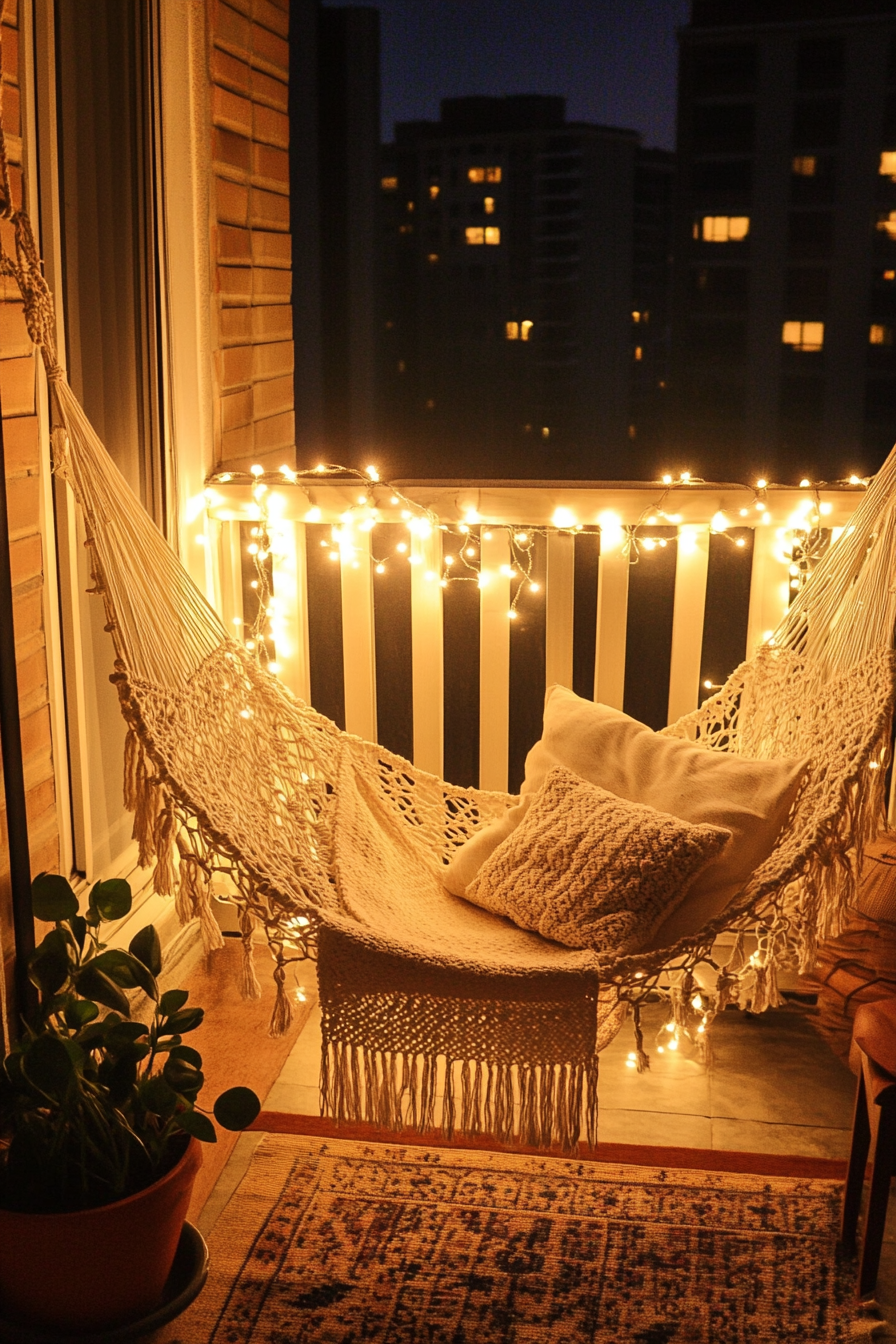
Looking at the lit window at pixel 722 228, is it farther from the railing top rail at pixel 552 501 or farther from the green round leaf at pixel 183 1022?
the green round leaf at pixel 183 1022

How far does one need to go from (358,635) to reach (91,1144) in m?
1.36

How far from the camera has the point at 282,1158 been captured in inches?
84.0

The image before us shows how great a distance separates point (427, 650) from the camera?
2.75m

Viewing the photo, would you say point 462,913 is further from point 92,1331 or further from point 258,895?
point 92,1331

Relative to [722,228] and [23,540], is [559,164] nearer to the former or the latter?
[722,228]

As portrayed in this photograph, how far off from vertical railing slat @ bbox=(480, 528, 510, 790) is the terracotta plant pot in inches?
50.0

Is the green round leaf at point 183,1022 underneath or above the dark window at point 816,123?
underneath

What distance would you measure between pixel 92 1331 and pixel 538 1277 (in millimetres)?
617

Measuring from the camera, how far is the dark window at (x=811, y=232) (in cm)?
550

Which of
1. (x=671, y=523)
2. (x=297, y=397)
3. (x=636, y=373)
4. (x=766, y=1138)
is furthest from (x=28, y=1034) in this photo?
(x=636, y=373)

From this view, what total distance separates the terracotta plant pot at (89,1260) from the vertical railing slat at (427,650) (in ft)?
4.07

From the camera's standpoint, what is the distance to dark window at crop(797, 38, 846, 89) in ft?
16.4

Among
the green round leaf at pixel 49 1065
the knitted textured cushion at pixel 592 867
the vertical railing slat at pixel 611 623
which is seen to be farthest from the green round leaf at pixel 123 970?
the vertical railing slat at pixel 611 623

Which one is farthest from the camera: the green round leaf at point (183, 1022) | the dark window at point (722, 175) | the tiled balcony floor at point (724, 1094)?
the dark window at point (722, 175)
